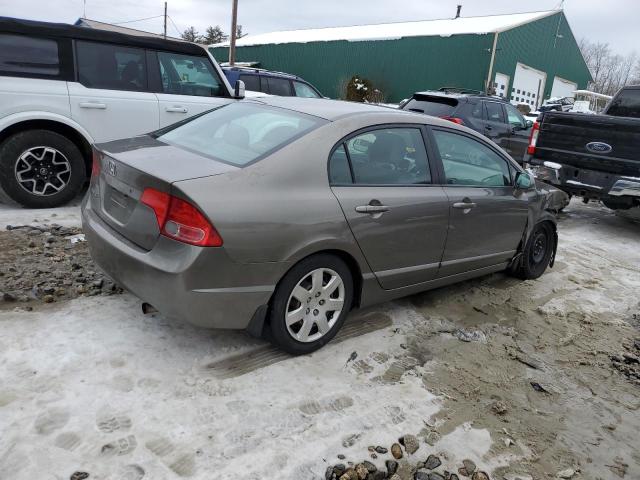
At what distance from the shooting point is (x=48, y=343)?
3215 mm

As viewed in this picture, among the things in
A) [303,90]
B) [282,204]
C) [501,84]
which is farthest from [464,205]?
[501,84]

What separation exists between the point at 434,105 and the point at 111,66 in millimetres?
6437

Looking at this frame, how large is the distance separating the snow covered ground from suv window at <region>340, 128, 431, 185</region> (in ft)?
3.65

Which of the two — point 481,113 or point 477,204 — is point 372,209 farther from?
point 481,113

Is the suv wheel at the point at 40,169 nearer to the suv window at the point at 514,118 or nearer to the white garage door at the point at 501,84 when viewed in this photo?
the suv window at the point at 514,118

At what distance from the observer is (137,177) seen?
120 inches

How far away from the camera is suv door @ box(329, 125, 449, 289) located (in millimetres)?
3438

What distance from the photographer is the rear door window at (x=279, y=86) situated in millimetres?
11509

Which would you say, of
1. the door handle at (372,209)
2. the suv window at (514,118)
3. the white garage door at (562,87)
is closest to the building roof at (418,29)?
the white garage door at (562,87)

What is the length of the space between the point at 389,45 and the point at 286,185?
95.2 feet

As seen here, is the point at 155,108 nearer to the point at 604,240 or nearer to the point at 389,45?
the point at 604,240

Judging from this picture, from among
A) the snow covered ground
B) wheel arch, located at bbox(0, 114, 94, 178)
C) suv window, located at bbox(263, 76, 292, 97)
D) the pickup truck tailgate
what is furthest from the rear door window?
the snow covered ground

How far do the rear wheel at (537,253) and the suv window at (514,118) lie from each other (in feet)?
23.8

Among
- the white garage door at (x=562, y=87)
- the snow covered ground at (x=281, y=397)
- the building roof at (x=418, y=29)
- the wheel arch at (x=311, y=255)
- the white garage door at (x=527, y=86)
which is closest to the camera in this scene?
the snow covered ground at (x=281, y=397)
